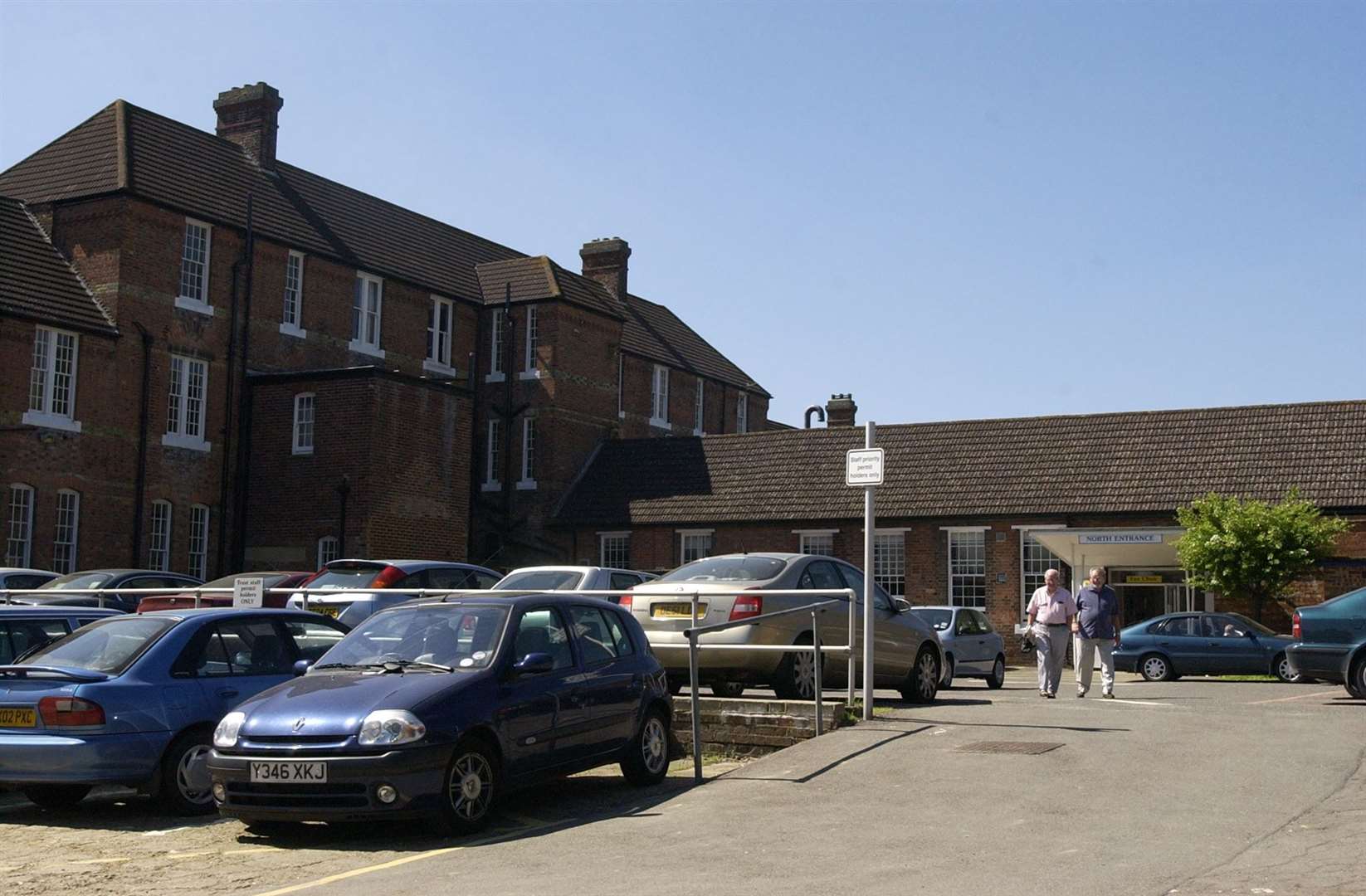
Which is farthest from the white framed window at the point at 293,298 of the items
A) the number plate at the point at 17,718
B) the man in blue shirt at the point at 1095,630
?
the number plate at the point at 17,718

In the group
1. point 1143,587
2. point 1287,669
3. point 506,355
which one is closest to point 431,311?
point 506,355

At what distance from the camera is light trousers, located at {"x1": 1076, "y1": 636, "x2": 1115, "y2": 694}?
18.5 m

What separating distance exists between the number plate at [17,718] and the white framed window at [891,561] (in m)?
28.0

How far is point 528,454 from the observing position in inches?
1704

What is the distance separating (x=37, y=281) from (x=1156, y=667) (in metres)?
24.6

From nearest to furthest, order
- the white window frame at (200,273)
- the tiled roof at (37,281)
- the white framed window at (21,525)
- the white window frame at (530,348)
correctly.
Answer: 1. the white framed window at (21,525)
2. the tiled roof at (37,281)
3. the white window frame at (200,273)
4. the white window frame at (530,348)

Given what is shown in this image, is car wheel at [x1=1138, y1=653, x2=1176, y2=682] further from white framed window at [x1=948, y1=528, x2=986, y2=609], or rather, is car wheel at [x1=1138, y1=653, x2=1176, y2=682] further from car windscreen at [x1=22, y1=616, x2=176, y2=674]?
car windscreen at [x1=22, y1=616, x2=176, y2=674]

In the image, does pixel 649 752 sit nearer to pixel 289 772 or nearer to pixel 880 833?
pixel 880 833

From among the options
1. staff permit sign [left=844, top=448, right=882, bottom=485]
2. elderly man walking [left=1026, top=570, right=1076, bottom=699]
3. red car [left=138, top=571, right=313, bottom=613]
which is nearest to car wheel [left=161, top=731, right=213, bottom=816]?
red car [left=138, top=571, right=313, bottom=613]

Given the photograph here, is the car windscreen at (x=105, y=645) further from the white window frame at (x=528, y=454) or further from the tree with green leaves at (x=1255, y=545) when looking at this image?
the white window frame at (x=528, y=454)

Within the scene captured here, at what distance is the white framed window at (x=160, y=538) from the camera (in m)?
34.1

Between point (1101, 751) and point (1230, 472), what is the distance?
2411cm

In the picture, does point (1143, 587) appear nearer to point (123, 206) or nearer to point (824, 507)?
point (824, 507)

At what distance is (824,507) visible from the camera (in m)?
38.2
